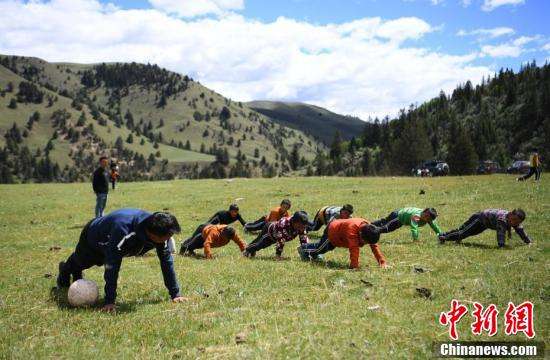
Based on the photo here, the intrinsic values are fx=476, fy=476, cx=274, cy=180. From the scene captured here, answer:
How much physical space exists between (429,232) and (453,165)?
12841 centimetres

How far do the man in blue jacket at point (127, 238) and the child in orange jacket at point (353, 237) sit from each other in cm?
564

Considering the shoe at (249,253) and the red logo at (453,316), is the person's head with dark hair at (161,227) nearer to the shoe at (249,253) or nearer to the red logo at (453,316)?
the red logo at (453,316)

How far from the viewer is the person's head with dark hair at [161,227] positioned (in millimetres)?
10188

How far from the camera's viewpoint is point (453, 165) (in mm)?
142000

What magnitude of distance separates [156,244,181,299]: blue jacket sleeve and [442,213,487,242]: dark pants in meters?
12.0

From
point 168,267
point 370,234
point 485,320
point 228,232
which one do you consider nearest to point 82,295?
point 168,267

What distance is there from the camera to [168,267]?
11219 mm

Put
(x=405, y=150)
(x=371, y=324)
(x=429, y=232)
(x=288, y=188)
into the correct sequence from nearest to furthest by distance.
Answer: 1. (x=371, y=324)
2. (x=429, y=232)
3. (x=288, y=188)
4. (x=405, y=150)

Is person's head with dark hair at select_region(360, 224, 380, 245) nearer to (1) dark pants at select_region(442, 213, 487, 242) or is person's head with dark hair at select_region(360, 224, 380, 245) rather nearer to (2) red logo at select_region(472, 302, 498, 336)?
(2) red logo at select_region(472, 302, 498, 336)

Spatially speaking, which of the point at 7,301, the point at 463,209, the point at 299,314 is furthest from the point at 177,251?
the point at 463,209

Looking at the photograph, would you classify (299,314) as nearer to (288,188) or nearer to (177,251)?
(177,251)

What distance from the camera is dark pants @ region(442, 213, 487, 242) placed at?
1864cm

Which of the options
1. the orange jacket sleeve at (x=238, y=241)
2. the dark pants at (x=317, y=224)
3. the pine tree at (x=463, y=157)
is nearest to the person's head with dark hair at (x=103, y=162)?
the orange jacket sleeve at (x=238, y=241)

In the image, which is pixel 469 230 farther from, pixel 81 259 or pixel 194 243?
pixel 81 259
